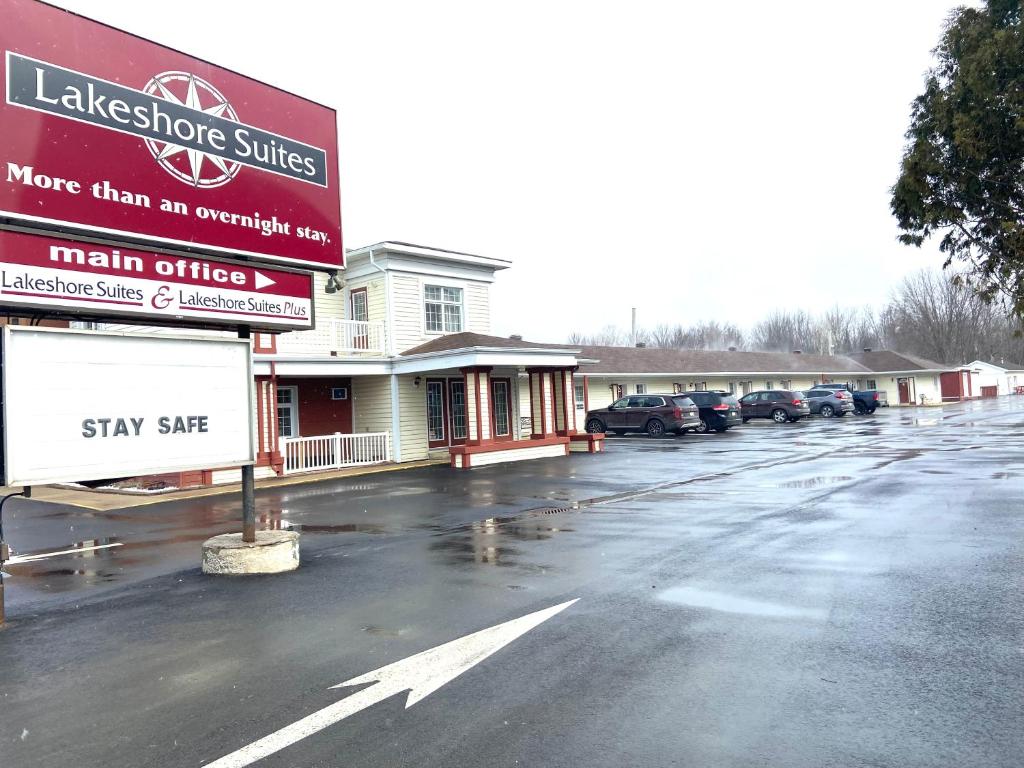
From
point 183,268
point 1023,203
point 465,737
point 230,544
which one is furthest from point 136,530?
point 1023,203

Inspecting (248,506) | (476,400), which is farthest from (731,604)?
(476,400)

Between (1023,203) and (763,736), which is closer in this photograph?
(763,736)

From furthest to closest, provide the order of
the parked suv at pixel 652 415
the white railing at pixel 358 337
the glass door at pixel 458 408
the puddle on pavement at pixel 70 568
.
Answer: the parked suv at pixel 652 415
the glass door at pixel 458 408
the white railing at pixel 358 337
the puddle on pavement at pixel 70 568

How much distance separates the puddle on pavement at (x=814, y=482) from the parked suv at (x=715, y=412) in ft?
52.5

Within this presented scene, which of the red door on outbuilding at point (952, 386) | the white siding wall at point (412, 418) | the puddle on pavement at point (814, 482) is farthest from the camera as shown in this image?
the red door on outbuilding at point (952, 386)

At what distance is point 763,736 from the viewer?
135 inches

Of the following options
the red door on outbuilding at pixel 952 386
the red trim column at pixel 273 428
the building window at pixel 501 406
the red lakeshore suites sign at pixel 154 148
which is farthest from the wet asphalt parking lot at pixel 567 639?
the red door on outbuilding at pixel 952 386

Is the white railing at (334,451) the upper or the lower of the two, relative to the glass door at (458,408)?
lower

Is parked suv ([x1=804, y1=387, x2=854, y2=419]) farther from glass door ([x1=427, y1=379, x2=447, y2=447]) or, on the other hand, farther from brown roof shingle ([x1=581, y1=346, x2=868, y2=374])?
glass door ([x1=427, y1=379, x2=447, y2=447])

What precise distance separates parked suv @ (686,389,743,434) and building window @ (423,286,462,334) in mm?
12046

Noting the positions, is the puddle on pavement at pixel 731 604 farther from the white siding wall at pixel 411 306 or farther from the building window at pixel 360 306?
the building window at pixel 360 306

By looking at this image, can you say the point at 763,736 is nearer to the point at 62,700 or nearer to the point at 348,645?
the point at 348,645

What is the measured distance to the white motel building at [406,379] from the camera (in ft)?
63.6

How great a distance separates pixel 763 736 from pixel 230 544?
577cm
